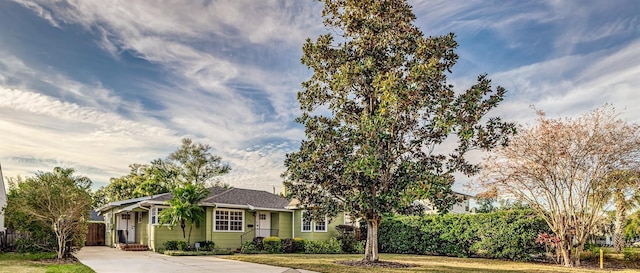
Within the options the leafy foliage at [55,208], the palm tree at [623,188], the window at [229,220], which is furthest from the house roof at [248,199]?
the palm tree at [623,188]

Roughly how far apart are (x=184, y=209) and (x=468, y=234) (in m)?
12.6

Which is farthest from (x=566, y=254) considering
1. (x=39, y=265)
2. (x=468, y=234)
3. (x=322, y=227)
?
(x=39, y=265)

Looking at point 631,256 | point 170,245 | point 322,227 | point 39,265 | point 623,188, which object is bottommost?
point 170,245

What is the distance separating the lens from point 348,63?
1641 cm

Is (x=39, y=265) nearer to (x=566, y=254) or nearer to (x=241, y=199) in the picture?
(x=241, y=199)

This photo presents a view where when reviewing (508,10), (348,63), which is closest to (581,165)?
(508,10)

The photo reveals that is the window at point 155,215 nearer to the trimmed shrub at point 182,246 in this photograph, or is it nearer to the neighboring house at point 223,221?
the neighboring house at point 223,221

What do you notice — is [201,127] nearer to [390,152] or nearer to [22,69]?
[22,69]

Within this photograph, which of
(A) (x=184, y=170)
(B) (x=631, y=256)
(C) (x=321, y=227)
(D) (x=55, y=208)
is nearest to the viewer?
(D) (x=55, y=208)

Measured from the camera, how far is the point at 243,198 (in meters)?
26.2

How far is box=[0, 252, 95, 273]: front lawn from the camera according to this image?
1341cm

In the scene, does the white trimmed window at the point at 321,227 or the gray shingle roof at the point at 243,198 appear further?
the white trimmed window at the point at 321,227

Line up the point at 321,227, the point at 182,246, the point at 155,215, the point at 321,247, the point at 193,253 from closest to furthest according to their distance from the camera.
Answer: the point at 193,253 → the point at 182,246 → the point at 155,215 → the point at 321,247 → the point at 321,227

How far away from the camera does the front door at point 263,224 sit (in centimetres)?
2588
